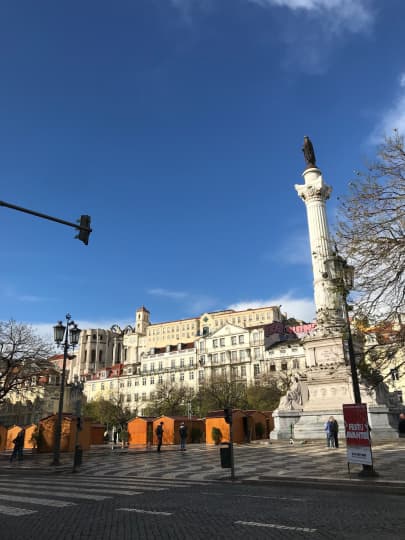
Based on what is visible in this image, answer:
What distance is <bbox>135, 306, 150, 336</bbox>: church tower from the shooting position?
12538cm

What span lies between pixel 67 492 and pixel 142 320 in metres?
117

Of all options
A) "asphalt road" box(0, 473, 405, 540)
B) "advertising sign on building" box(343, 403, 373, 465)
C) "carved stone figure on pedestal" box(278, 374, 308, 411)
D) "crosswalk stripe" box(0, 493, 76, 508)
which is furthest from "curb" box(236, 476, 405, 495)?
"carved stone figure on pedestal" box(278, 374, 308, 411)

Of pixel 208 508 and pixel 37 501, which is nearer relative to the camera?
pixel 208 508

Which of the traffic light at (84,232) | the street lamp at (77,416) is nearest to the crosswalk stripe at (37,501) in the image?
the traffic light at (84,232)

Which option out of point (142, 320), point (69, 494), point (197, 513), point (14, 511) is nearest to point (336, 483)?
point (197, 513)

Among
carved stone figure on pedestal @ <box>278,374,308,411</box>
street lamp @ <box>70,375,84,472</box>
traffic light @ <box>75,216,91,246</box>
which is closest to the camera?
traffic light @ <box>75,216,91,246</box>

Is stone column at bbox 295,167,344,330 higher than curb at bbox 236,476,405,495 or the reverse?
higher

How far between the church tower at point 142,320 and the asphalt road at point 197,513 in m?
115

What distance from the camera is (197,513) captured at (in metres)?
7.83

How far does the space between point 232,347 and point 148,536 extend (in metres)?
71.8

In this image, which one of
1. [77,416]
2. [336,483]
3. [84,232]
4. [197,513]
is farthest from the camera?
[77,416]

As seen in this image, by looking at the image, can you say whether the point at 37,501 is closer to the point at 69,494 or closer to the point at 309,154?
the point at 69,494

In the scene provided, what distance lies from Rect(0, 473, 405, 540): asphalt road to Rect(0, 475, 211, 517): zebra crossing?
20 millimetres

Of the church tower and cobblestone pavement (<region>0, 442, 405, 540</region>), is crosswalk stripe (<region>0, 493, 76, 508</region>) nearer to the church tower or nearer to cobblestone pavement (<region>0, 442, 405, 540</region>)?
cobblestone pavement (<region>0, 442, 405, 540</region>)
